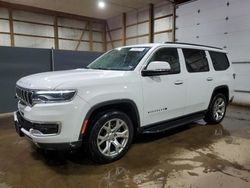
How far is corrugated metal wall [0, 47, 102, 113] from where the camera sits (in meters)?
5.78

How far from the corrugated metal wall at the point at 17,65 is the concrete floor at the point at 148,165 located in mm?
2184

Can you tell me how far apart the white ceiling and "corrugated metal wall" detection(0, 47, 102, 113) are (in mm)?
6118

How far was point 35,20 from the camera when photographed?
13117mm

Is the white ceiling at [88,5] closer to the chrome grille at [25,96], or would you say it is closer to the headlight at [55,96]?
the chrome grille at [25,96]

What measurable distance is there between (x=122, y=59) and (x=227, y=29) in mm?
6336

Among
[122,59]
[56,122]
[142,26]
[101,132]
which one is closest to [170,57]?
[122,59]

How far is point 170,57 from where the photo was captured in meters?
3.59

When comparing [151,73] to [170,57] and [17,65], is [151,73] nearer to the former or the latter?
[170,57]

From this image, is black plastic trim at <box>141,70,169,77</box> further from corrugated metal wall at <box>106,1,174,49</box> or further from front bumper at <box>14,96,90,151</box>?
corrugated metal wall at <box>106,1,174,49</box>

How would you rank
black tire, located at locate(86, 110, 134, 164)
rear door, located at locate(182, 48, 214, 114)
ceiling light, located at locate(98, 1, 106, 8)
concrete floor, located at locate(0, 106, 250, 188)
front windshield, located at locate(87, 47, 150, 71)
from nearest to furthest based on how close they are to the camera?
concrete floor, located at locate(0, 106, 250, 188), black tire, located at locate(86, 110, 134, 164), front windshield, located at locate(87, 47, 150, 71), rear door, located at locate(182, 48, 214, 114), ceiling light, located at locate(98, 1, 106, 8)

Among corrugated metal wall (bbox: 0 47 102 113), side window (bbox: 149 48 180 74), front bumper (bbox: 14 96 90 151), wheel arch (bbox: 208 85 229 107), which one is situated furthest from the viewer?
corrugated metal wall (bbox: 0 47 102 113)

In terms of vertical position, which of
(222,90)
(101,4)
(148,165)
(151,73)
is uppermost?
(101,4)

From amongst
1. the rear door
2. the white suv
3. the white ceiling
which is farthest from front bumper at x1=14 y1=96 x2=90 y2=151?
the white ceiling

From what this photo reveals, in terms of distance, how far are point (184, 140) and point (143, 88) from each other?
1.49 metres
